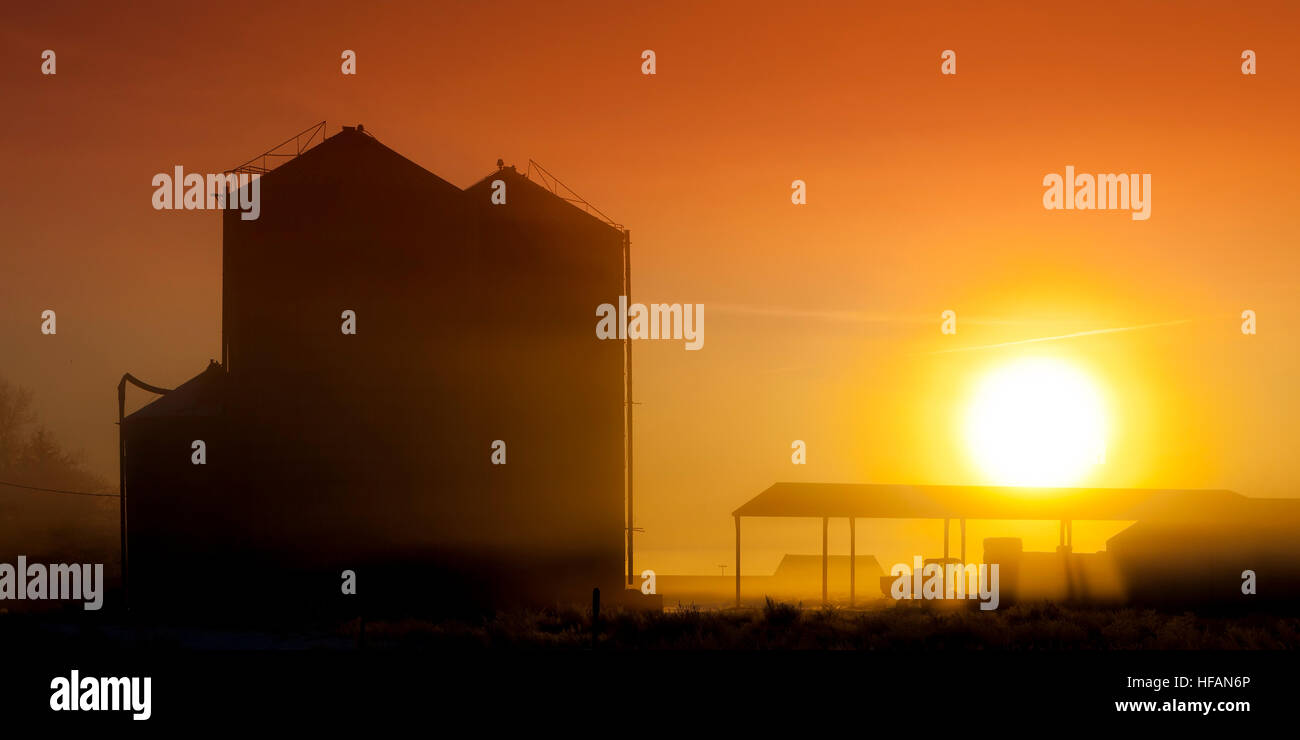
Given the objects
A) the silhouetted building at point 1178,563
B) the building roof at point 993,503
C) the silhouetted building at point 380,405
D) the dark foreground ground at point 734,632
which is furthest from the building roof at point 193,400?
the silhouetted building at point 1178,563

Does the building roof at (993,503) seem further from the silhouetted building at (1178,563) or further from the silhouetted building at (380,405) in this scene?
the silhouetted building at (380,405)

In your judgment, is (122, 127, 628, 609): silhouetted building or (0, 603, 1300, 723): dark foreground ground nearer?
(0, 603, 1300, 723): dark foreground ground

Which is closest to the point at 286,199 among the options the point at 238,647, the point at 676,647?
the point at 238,647

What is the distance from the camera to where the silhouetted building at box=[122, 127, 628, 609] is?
111 ft

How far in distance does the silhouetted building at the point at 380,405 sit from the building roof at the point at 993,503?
9.32 meters

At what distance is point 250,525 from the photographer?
34.1 meters

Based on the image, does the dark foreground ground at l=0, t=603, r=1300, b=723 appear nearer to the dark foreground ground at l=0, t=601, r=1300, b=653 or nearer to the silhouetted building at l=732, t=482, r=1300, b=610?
the dark foreground ground at l=0, t=601, r=1300, b=653

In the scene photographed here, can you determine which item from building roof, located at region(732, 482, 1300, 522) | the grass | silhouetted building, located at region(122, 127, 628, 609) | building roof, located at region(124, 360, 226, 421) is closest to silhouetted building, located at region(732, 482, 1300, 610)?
building roof, located at region(732, 482, 1300, 522)

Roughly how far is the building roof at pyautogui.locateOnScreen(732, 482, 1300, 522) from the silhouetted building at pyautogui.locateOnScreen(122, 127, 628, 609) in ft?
30.6

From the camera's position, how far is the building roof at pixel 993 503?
39.9m
